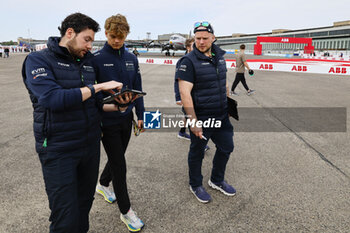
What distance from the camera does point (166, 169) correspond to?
3625mm

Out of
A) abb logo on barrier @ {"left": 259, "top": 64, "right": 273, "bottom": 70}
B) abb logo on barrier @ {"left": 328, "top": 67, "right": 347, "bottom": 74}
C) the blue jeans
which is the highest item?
abb logo on barrier @ {"left": 259, "top": 64, "right": 273, "bottom": 70}

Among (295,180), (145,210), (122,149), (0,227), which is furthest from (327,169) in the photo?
(0,227)

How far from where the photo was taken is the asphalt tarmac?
8.13 ft

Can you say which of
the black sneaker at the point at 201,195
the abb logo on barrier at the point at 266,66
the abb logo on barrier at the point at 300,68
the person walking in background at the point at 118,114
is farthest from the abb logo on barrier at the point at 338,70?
the person walking in background at the point at 118,114

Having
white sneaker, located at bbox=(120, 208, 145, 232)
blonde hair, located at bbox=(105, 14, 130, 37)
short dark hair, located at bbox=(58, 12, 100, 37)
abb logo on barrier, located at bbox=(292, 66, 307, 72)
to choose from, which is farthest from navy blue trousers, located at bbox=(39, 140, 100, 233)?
abb logo on barrier, located at bbox=(292, 66, 307, 72)

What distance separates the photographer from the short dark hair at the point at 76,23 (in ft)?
5.38

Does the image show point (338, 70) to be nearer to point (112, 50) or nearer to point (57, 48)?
point (112, 50)

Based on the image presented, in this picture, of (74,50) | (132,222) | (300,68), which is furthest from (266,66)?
(74,50)

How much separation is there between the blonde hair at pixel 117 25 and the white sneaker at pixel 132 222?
1770mm

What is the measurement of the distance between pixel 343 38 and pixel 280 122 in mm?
74060

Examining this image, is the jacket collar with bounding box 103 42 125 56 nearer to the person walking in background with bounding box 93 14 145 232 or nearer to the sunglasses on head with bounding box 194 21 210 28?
the person walking in background with bounding box 93 14 145 232

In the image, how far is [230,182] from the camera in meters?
3.29

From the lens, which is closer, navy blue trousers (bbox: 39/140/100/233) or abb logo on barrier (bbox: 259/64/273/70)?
navy blue trousers (bbox: 39/140/100/233)

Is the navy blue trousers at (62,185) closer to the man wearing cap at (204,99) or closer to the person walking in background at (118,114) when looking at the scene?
the person walking in background at (118,114)
